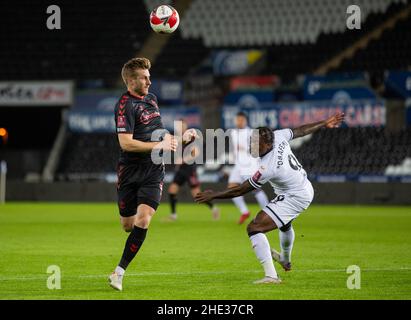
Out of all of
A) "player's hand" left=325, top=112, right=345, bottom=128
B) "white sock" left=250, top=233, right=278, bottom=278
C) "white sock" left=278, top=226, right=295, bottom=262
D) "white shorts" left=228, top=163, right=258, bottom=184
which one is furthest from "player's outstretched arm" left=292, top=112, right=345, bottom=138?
"white shorts" left=228, top=163, right=258, bottom=184

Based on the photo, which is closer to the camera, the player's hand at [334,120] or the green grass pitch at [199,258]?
the green grass pitch at [199,258]

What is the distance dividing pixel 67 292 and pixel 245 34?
27949 millimetres

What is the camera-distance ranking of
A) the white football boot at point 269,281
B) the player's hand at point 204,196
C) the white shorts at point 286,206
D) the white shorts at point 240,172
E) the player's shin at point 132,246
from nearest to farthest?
the player's hand at point 204,196, the player's shin at point 132,246, the white football boot at point 269,281, the white shorts at point 286,206, the white shorts at point 240,172

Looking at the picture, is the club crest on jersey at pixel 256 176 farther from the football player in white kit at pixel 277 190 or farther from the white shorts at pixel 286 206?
the white shorts at pixel 286 206

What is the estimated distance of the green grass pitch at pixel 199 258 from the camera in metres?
9.37

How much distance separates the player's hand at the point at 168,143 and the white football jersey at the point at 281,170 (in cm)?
101

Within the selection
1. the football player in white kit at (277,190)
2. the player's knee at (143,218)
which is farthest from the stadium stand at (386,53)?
the player's knee at (143,218)

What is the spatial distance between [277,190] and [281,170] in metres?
0.51

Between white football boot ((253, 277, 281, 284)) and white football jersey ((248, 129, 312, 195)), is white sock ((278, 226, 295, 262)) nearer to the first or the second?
white football jersey ((248, 129, 312, 195))

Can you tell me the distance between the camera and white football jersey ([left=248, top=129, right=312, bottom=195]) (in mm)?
10164

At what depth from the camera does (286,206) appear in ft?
34.8

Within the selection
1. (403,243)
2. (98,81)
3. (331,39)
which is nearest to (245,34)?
(331,39)

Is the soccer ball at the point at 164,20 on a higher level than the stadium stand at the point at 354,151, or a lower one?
higher
